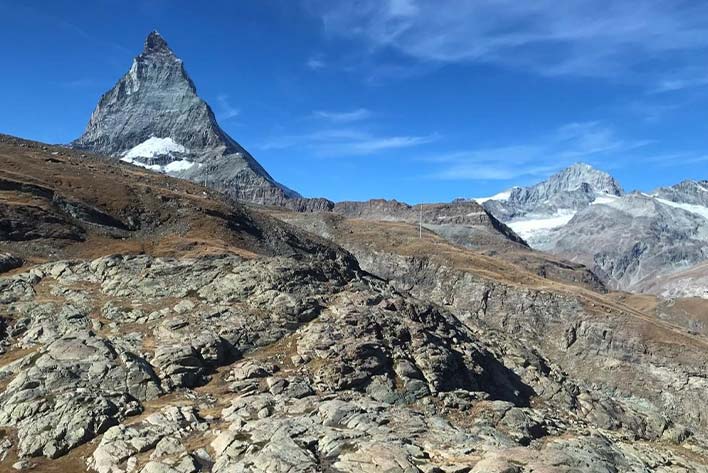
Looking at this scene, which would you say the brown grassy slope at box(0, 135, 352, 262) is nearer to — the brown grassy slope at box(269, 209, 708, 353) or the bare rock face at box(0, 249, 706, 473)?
the bare rock face at box(0, 249, 706, 473)

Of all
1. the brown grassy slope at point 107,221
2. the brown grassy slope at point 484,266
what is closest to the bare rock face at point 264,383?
the brown grassy slope at point 107,221

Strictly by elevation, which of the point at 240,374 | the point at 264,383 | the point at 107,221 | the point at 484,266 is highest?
the point at 484,266

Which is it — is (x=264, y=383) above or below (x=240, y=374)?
below

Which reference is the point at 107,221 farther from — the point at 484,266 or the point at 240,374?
the point at 484,266

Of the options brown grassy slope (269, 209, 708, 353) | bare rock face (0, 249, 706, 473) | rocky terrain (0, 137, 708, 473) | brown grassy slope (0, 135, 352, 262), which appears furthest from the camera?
brown grassy slope (269, 209, 708, 353)

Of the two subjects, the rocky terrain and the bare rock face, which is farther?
the rocky terrain

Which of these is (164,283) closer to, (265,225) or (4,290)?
(4,290)

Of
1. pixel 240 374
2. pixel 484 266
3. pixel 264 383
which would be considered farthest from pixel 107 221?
pixel 484 266

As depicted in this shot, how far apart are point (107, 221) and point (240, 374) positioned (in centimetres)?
5328

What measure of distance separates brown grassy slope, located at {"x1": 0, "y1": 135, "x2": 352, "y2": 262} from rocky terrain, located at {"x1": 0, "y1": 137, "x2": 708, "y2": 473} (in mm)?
479

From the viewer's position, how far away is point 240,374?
37031mm

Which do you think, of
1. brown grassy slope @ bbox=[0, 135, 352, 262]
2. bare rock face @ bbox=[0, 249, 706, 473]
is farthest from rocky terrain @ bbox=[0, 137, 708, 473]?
brown grassy slope @ bbox=[0, 135, 352, 262]

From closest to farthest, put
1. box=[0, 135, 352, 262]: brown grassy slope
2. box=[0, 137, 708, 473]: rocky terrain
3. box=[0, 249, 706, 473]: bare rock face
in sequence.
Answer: box=[0, 249, 706, 473]: bare rock face
box=[0, 137, 708, 473]: rocky terrain
box=[0, 135, 352, 262]: brown grassy slope

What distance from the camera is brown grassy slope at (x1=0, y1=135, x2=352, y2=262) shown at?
216 ft
